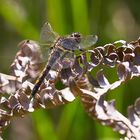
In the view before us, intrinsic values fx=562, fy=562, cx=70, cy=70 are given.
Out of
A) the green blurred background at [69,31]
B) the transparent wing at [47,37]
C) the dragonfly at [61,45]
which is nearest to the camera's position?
the dragonfly at [61,45]

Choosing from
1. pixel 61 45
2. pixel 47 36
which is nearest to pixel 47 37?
pixel 47 36

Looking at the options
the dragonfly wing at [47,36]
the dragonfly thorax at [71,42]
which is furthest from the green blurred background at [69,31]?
the dragonfly thorax at [71,42]

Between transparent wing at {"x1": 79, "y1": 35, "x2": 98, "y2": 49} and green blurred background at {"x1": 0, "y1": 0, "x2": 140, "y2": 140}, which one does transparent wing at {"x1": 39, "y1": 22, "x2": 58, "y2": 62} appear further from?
green blurred background at {"x1": 0, "y1": 0, "x2": 140, "y2": 140}

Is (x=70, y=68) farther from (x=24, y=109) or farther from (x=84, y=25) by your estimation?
(x=84, y=25)

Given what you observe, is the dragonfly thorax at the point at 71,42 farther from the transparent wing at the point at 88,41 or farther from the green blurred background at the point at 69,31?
the green blurred background at the point at 69,31

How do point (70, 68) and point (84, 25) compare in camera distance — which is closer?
point (70, 68)

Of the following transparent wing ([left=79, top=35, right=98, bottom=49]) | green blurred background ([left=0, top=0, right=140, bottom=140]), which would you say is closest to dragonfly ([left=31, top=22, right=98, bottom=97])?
transparent wing ([left=79, top=35, right=98, bottom=49])

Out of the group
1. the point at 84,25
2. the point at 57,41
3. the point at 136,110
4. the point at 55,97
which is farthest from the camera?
the point at 84,25

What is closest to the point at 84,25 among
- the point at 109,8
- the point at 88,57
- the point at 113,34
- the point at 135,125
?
the point at 113,34

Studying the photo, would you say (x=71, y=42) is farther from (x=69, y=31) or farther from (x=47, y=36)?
(x=69, y=31)
